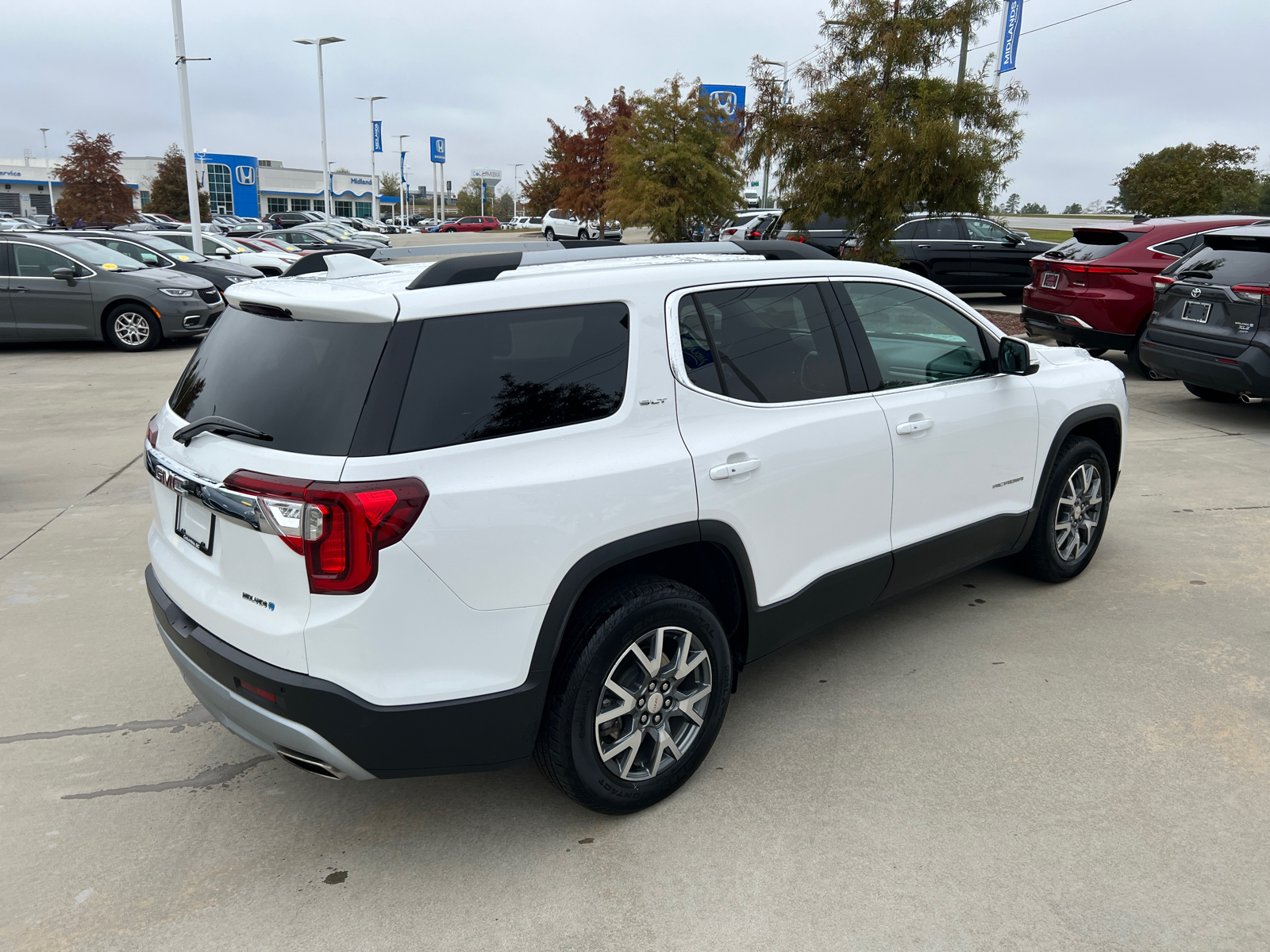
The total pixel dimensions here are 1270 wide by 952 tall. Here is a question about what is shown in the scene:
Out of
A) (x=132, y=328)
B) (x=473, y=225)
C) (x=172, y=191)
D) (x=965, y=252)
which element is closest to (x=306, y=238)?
(x=132, y=328)

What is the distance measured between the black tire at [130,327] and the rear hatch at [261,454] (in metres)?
11.5

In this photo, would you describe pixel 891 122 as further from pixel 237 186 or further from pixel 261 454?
pixel 237 186

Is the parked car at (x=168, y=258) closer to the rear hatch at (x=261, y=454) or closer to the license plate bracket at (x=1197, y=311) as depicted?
the license plate bracket at (x=1197, y=311)

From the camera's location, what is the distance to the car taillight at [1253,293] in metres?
7.63

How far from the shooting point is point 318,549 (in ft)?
7.81

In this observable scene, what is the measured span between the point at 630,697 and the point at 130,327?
12590mm

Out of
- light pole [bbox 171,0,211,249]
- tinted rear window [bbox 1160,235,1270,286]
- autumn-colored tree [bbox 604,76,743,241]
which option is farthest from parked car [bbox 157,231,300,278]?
tinted rear window [bbox 1160,235,1270,286]

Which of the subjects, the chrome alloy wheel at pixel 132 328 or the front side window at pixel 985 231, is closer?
the chrome alloy wheel at pixel 132 328

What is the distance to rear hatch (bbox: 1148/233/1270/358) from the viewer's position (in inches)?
305

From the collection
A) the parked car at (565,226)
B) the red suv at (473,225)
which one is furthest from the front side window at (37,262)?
the red suv at (473,225)

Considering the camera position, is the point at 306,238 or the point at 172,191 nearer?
the point at 306,238

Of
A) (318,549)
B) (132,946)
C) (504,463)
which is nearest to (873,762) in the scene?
(504,463)

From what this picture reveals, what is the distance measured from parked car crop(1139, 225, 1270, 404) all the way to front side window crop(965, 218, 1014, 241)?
8.19 metres

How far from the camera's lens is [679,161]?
2297 centimetres
